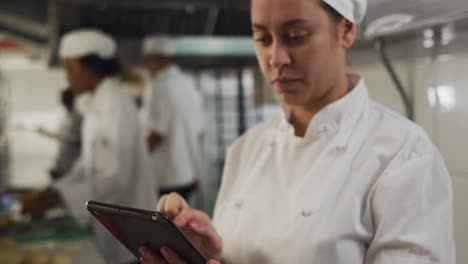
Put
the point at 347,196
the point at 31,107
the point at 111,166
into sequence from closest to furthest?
the point at 347,196 → the point at 111,166 → the point at 31,107

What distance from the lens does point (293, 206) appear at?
75 centimetres

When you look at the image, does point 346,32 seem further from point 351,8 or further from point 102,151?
point 102,151

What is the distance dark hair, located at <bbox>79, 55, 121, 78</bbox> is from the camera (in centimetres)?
204

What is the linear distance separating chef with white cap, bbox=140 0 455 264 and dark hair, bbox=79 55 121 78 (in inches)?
53.2

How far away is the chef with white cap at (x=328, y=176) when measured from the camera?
0.62 metres

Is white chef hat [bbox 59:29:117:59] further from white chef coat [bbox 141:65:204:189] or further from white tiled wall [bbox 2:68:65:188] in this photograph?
white tiled wall [bbox 2:68:65:188]

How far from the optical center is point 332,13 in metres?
0.70

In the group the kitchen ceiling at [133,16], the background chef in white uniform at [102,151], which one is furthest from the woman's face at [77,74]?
the kitchen ceiling at [133,16]

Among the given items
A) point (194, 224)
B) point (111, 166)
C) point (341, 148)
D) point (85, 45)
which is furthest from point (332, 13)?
point (85, 45)

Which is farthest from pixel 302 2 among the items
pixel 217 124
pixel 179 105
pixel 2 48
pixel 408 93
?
pixel 2 48

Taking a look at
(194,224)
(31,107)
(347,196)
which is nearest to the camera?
(347,196)

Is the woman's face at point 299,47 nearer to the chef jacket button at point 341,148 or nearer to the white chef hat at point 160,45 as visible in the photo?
the chef jacket button at point 341,148

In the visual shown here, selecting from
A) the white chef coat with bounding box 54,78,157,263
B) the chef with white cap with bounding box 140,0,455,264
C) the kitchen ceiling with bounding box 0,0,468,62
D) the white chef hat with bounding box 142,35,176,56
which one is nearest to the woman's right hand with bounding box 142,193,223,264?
the chef with white cap with bounding box 140,0,455,264

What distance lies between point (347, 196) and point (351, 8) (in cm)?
28
